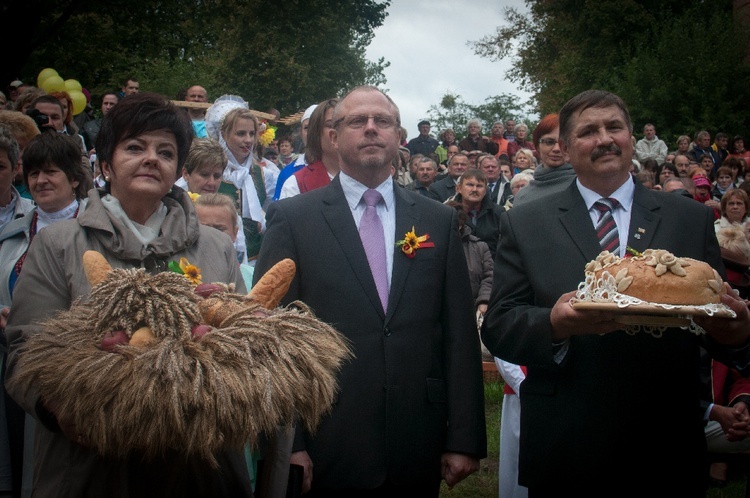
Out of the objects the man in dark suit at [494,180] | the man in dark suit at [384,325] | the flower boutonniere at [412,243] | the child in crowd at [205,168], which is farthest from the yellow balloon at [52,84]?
the flower boutonniere at [412,243]

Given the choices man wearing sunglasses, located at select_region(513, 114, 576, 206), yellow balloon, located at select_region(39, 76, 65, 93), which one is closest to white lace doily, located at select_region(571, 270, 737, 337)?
man wearing sunglasses, located at select_region(513, 114, 576, 206)

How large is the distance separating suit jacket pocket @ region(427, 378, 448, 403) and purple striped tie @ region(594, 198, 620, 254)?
96cm

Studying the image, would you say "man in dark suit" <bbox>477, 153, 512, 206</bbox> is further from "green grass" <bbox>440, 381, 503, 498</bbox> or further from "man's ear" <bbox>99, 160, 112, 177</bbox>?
"man's ear" <bbox>99, 160, 112, 177</bbox>

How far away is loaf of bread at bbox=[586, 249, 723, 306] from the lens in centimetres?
281

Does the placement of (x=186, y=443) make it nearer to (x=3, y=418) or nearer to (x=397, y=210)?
(x=397, y=210)

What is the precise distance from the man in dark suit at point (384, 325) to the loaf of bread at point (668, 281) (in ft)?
3.29

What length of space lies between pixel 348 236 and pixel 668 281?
1.50m

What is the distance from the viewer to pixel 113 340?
2346 mm

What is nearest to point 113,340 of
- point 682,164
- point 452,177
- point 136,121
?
point 136,121

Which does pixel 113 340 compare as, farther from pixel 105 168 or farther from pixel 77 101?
pixel 77 101

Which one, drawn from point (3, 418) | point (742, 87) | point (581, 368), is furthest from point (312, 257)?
point (742, 87)

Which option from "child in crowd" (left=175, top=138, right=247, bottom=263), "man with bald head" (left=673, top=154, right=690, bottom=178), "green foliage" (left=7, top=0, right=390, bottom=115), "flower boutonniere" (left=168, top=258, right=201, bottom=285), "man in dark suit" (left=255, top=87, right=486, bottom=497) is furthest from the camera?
"green foliage" (left=7, top=0, right=390, bottom=115)

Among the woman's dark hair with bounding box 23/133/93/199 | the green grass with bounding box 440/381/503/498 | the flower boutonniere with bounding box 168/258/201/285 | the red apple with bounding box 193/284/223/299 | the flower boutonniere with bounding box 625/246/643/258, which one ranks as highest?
the woman's dark hair with bounding box 23/133/93/199

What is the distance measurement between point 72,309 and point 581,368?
202 centimetres
